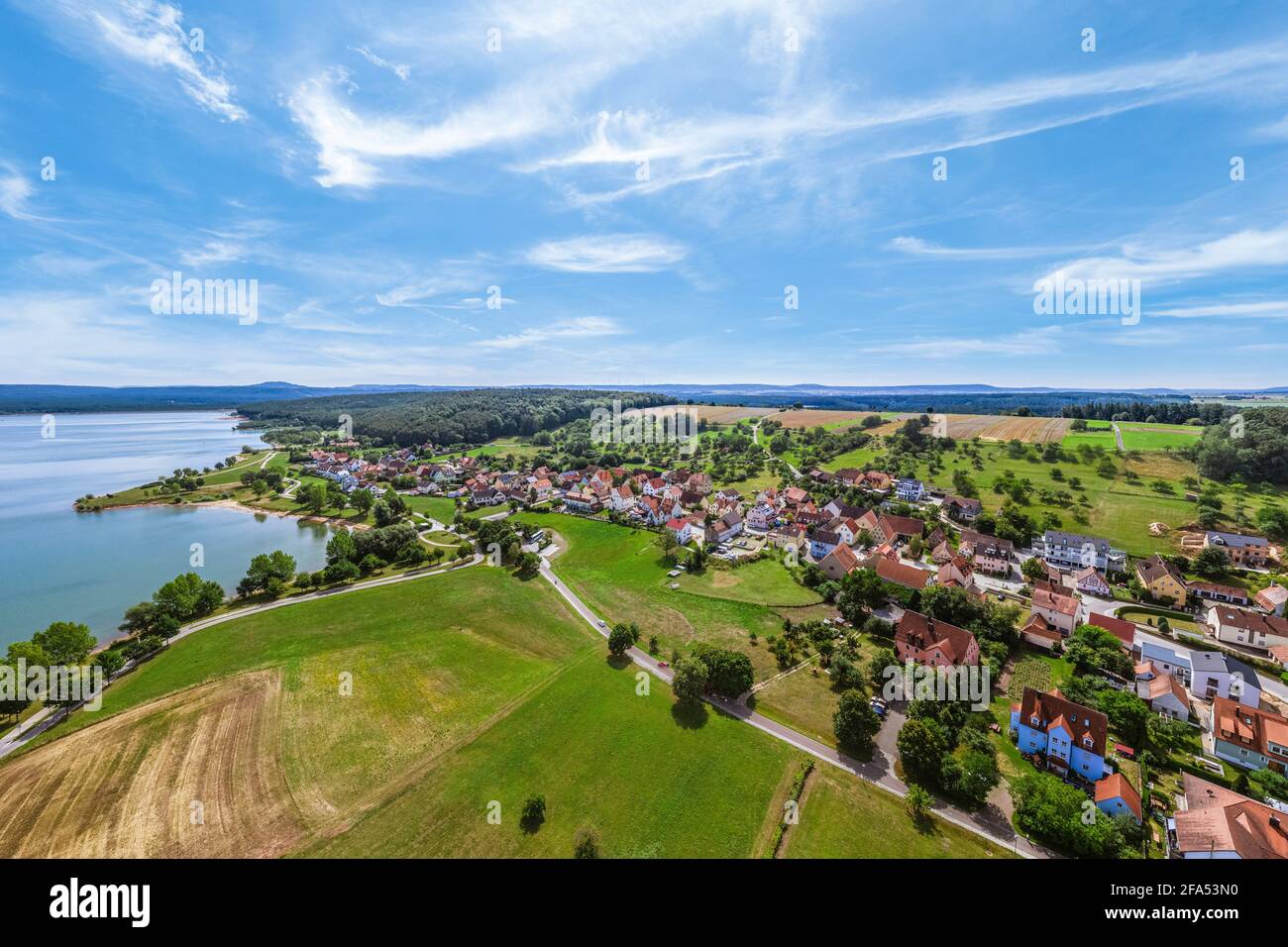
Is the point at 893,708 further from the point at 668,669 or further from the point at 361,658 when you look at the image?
the point at 361,658

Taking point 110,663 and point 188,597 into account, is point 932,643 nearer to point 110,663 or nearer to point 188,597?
point 110,663

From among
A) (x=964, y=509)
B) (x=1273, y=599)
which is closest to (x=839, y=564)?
(x=964, y=509)

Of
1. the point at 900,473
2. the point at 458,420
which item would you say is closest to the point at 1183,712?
the point at 900,473

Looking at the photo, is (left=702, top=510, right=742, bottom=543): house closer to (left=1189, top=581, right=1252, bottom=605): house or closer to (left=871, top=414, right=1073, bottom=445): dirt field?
(left=1189, top=581, right=1252, bottom=605): house

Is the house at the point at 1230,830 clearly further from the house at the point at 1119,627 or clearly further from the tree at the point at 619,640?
the tree at the point at 619,640
